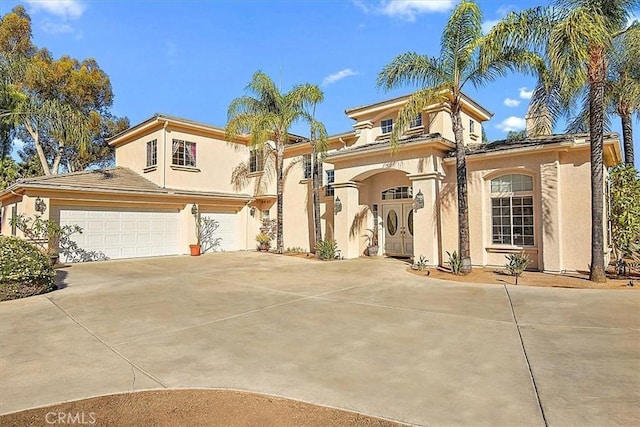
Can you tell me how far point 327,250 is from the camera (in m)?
16.2

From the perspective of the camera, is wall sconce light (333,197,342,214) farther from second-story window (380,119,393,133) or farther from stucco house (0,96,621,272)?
second-story window (380,119,393,133)

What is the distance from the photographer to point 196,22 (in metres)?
13.5

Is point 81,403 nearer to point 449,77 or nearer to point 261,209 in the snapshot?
point 449,77

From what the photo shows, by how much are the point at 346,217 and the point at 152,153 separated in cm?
1139

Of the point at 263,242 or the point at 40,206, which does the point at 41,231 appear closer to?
the point at 40,206

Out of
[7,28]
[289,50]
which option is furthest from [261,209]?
[7,28]

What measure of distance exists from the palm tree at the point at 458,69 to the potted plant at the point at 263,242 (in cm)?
1053

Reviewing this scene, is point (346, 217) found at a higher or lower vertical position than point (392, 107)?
lower

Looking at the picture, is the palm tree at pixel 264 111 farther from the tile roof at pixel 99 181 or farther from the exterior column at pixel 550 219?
the exterior column at pixel 550 219

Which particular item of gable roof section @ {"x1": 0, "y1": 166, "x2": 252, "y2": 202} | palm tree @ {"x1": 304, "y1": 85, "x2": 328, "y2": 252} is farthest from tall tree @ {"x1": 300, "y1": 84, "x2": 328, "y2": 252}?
gable roof section @ {"x1": 0, "y1": 166, "x2": 252, "y2": 202}

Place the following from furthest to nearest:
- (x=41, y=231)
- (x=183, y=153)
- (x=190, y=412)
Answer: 1. (x=183, y=153)
2. (x=41, y=231)
3. (x=190, y=412)

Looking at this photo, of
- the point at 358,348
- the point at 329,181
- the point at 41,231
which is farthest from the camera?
the point at 329,181

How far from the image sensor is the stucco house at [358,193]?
467 inches

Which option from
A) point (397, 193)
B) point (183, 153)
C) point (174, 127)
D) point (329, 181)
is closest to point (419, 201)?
point (397, 193)
